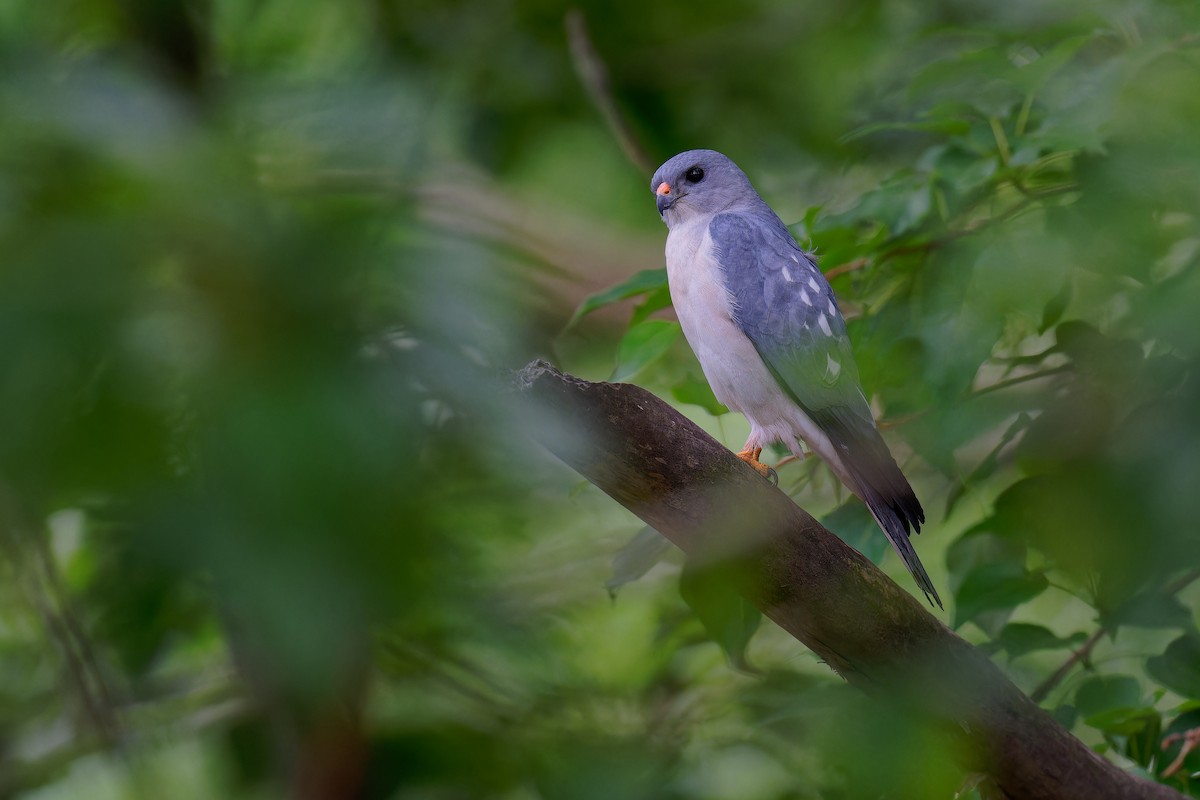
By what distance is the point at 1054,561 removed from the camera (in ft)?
8.20

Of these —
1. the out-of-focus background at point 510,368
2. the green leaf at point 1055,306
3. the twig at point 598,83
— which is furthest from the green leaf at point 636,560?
the twig at point 598,83

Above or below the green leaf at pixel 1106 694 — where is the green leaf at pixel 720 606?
above

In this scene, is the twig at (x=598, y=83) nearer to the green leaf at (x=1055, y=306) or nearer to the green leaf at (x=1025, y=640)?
the green leaf at (x=1055, y=306)

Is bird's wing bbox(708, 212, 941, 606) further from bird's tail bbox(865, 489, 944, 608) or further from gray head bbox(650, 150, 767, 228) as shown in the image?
gray head bbox(650, 150, 767, 228)

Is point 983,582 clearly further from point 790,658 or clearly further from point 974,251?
point 790,658

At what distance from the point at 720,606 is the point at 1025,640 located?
808 millimetres

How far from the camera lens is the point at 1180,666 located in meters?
2.52

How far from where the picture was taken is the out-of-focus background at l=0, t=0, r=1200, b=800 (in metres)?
0.75

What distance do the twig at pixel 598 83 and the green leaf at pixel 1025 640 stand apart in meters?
2.17

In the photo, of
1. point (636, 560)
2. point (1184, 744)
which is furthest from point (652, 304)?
point (1184, 744)

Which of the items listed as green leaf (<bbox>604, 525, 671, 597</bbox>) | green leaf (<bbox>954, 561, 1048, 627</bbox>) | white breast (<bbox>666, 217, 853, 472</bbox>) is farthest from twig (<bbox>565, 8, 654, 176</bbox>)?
green leaf (<bbox>954, 561, 1048, 627</bbox>)

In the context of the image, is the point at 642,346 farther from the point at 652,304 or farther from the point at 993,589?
the point at 993,589

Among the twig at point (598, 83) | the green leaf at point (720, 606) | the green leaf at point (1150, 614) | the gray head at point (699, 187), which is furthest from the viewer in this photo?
the twig at point (598, 83)

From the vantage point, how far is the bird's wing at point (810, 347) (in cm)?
251
